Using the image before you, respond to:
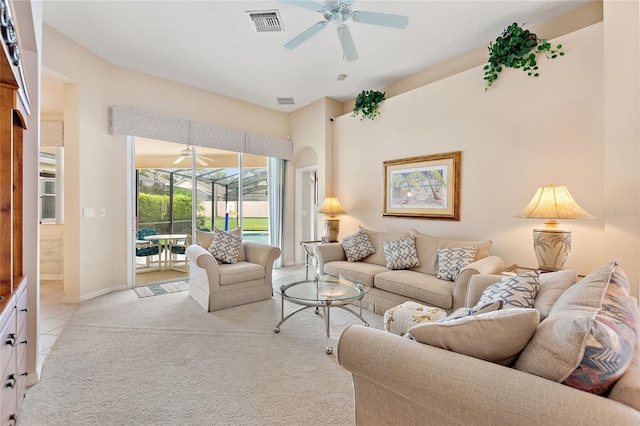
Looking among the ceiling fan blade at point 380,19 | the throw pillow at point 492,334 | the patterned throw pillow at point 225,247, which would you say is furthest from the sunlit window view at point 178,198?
the throw pillow at point 492,334

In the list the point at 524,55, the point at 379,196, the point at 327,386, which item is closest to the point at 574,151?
the point at 524,55

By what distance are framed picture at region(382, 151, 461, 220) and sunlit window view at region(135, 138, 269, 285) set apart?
9.10 ft

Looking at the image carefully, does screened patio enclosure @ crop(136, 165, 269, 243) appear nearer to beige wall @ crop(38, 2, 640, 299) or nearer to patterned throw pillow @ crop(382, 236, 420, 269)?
beige wall @ crop(38, 2, 640, 299)

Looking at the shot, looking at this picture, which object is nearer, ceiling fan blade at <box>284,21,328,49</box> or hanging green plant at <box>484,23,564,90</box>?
ceiling fan blade at <box>284,21,328,49</box>

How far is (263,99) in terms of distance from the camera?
5262 mm

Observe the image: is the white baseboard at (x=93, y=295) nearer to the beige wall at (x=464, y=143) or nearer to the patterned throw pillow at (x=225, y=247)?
the beige wall at (x=464, y=143)

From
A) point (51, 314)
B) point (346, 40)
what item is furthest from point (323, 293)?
point (51, 314)

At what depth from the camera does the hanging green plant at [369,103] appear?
175 inches

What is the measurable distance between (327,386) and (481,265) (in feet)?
5.68

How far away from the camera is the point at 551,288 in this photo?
164 cm

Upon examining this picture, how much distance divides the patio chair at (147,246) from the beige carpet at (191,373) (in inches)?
52.6

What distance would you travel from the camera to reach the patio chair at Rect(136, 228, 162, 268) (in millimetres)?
4435

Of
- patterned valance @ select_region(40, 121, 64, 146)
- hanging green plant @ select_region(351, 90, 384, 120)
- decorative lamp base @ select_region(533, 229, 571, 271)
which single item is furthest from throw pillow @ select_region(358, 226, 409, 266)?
patterned valance @ select_region(40, 121, 64, 146)

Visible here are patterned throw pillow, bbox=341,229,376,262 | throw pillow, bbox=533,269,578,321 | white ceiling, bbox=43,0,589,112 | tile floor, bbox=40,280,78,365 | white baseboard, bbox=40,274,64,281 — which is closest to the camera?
throw pillow, bbox=533,269,578,321
